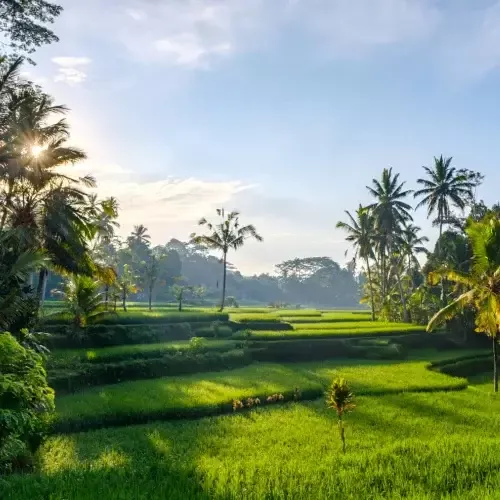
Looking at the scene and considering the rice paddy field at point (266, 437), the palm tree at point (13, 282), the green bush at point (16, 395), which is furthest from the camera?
the palm tree at point (13, 282)

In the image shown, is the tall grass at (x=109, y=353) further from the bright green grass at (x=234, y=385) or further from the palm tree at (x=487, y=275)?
the palm tree at (x=487, y=275)

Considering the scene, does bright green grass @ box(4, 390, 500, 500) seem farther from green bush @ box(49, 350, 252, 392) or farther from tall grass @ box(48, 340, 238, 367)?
tall grass @ box(48, 340, 238, 367)

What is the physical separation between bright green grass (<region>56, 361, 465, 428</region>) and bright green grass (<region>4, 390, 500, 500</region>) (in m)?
1.00

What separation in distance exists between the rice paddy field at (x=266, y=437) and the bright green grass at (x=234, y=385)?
6 cm

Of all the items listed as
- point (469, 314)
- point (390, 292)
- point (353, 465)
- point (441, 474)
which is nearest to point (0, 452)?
point (353, 465)

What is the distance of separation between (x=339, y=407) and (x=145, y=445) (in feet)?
16.1

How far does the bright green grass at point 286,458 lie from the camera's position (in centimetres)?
743

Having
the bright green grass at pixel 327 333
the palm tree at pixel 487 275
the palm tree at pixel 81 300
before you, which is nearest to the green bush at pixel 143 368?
the bright green grass at pixel 327 333

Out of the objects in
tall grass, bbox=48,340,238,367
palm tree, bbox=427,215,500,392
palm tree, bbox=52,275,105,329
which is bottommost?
tall grass, bbox=48,340,238,367

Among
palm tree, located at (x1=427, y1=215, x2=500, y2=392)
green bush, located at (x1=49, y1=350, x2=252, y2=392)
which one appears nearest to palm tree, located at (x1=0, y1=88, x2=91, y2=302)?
green bush, located at (x1=49, y1=350, x2=252, y2=392)

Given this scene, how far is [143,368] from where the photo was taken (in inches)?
770

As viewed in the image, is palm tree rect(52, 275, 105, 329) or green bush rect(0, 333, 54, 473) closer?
green bush rect(0, 333, 54, 473)

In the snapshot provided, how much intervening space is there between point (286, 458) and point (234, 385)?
303 inches

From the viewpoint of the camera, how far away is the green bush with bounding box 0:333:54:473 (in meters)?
7.86
